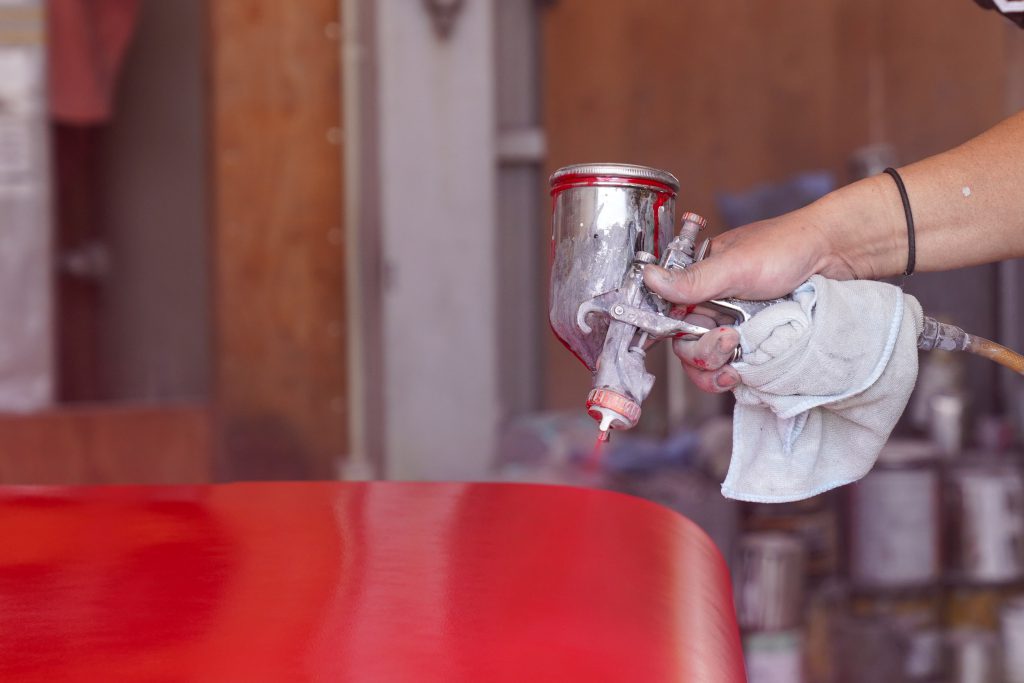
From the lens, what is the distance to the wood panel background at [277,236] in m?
2.23

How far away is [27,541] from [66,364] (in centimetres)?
236

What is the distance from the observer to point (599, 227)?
0.94 m

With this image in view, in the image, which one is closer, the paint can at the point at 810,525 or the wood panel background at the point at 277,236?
the wood panel background at the point at 277,236

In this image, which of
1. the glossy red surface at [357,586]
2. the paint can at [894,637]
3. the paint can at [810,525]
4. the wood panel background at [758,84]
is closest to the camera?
the glossy red surface at [357,586]

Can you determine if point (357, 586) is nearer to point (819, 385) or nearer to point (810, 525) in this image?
point (819, 385)

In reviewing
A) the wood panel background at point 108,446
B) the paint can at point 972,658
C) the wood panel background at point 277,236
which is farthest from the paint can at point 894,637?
the wood panel background at point 108,446

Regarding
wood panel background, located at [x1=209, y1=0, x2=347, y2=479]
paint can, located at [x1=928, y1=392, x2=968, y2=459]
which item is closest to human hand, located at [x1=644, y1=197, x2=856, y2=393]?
wood panel background, located at [x1=209, y1=0, x2=347, y2=479]

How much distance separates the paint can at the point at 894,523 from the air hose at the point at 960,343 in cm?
150

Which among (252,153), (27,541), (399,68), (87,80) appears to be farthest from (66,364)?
(27,541)

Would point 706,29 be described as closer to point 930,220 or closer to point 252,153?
point 252,153

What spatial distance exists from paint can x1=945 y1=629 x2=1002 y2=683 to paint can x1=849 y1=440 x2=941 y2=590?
0.72 feet

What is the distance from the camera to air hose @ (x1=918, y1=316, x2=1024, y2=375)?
100cm

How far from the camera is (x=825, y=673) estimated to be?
2459 millimetres

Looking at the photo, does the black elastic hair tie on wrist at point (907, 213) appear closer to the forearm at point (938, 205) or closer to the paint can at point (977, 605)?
the forearm at point (938, 205)
